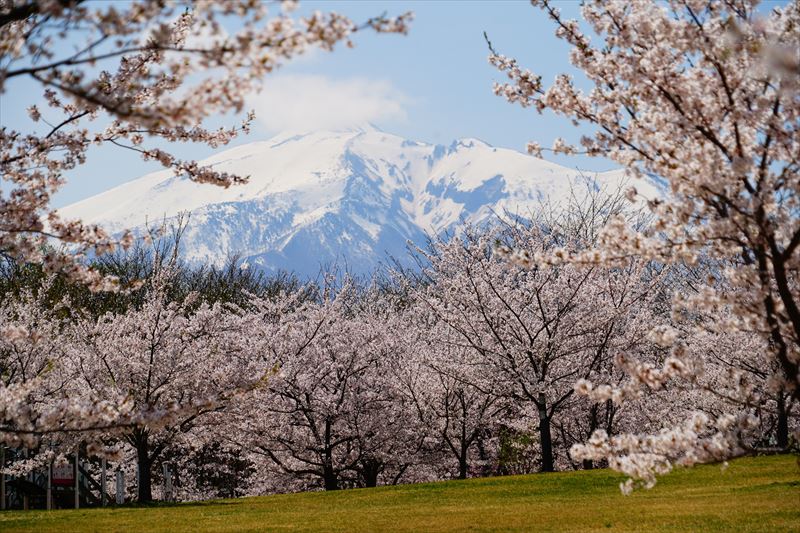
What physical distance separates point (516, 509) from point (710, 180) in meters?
9.80

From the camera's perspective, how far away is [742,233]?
7.22m

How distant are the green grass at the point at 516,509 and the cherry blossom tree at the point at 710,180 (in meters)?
5.12

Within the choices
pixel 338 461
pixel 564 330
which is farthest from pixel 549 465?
pixel 338 461

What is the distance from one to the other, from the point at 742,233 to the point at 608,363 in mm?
17891

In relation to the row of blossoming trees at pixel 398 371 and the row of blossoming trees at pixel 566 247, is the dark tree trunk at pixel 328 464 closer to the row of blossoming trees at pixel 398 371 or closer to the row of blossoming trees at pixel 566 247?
the row of blossoming trees at pixel 398 371

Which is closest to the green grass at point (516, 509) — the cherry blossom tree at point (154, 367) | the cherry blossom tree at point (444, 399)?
the cherry blossom tree at point (154, 367)

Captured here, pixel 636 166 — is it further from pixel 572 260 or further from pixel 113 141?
pixel 113 141

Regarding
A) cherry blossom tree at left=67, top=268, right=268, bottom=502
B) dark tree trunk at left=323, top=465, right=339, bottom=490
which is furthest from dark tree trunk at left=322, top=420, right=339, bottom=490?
cherry blossom tree at left=67, top=268, right=268, bottom=502

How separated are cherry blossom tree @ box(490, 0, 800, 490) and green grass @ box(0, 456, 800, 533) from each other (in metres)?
5.12

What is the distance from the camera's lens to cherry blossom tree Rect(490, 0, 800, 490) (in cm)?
651

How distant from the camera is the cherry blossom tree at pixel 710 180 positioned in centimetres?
651

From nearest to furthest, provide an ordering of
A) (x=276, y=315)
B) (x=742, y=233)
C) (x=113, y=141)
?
(x=742, y=233) < (x=113, y=141) < (x=276, y=315)

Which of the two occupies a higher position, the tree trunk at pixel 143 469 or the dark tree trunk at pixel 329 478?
the tree trunk at pixel 143 469

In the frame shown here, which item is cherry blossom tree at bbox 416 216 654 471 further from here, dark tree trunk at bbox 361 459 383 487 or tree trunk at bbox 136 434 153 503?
tree trunk at bbox 136 434 153 503
